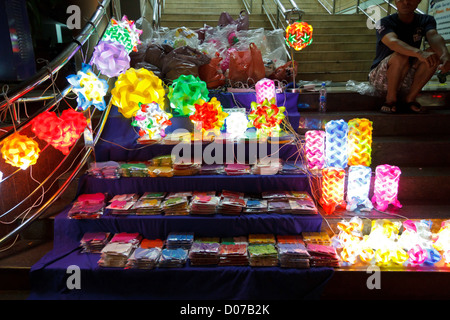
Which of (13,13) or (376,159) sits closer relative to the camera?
(376,159)

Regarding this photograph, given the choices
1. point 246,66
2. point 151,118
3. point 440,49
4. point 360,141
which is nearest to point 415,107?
point 440,49

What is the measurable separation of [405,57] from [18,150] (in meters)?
3.49

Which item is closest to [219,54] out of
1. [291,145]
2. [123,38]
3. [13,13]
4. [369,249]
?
[123,38]

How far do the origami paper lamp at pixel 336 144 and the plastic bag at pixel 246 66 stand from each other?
4.88 feet

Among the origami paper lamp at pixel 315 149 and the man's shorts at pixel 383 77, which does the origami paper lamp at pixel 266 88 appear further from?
the man's shorts at pixel 383 77

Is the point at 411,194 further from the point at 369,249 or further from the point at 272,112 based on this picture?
the point at 272,112

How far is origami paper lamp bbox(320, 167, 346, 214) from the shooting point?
2.53 metres

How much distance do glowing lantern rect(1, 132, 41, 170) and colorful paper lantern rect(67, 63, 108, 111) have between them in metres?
0.49

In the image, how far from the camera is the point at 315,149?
9.30 feet

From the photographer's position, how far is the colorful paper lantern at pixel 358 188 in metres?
2.57

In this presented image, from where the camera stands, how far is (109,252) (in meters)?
2.26

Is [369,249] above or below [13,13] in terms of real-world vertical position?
below

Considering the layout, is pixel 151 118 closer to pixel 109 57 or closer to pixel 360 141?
pixel 109 57

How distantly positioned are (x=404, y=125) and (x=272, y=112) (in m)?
1.43
